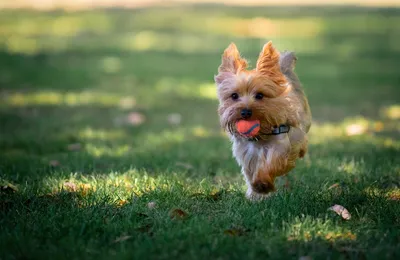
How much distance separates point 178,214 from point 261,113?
108 cm

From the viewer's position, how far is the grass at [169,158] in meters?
4.06

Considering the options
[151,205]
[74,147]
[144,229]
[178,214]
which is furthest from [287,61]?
[74,147]

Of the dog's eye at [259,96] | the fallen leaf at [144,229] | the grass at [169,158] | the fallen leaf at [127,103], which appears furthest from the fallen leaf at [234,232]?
the fallen leaf at [127,103]

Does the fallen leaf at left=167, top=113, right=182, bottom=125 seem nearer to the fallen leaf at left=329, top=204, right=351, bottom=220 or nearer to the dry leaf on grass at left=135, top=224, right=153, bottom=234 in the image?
the fallen leaf at left=329, top=204, right=351, bottom=220

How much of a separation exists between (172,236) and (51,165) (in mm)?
3005

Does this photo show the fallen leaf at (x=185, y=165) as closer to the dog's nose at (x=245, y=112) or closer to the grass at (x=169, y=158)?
the grass at (x=169, y=158)

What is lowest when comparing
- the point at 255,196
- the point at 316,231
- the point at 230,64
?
the point at 255,196

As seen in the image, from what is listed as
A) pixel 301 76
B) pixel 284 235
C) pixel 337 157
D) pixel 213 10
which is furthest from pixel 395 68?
pixel 213 10

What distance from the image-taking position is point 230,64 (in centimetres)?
530

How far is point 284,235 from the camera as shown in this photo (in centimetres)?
412

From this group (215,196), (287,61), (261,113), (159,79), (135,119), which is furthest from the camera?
(159,79)

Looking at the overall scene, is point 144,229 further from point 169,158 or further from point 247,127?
point 169,158

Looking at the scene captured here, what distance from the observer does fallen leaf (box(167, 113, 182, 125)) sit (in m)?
9.82

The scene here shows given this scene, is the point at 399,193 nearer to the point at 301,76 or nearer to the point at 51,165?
the point at 51,165
